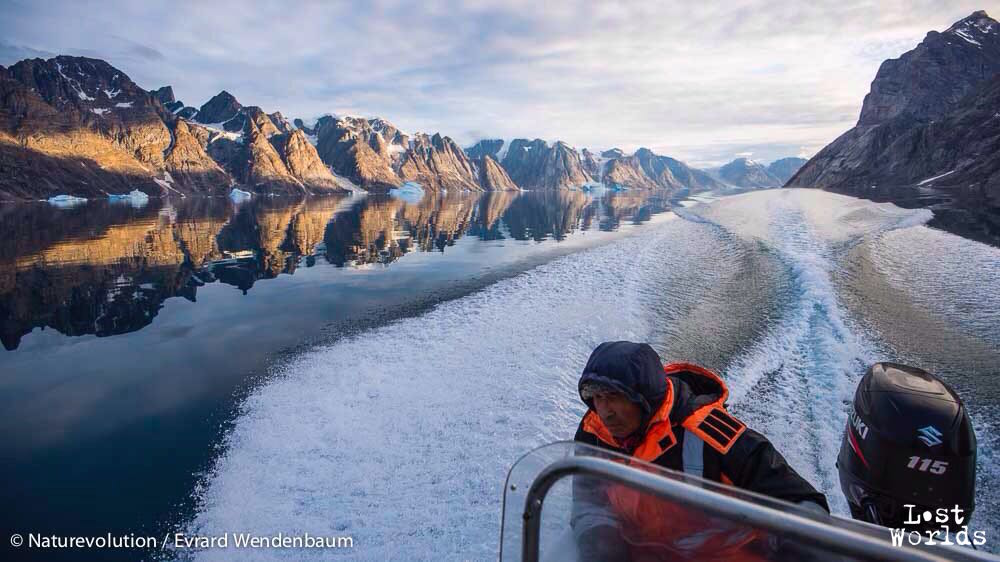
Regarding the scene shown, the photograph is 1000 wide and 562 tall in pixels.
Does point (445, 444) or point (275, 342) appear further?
point (275, 342)

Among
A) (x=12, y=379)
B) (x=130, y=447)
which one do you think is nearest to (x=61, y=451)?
(x=130, y=447)

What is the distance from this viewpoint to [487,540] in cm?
379

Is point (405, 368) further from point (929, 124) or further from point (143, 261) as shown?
point (929, 124)

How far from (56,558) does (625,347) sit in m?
5.26

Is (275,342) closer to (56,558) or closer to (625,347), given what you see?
(56,558)

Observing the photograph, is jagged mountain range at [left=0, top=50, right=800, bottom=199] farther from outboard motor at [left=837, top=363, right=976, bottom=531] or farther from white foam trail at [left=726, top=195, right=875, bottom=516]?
outboard motor at [left=837, top=363, right=976, bottom=531]

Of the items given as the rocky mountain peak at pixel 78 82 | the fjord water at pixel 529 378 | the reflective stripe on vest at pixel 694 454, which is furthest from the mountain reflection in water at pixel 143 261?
the rocky mountain peak at pixel 78 82

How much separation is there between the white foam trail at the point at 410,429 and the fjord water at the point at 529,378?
21mm

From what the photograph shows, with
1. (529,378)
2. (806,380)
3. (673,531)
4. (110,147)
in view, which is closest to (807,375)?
(806,380)

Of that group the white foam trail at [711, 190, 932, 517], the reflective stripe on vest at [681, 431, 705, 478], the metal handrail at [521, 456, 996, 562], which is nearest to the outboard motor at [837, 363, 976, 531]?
the reflective stripe on vest at [681, 431, 705, 478]

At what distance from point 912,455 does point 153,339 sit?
11.5 metres

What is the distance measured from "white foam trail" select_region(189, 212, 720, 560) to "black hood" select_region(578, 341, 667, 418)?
7.19 feet

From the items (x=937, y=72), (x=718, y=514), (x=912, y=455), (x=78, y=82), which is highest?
(x=78, y=82)

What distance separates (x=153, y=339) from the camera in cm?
930
